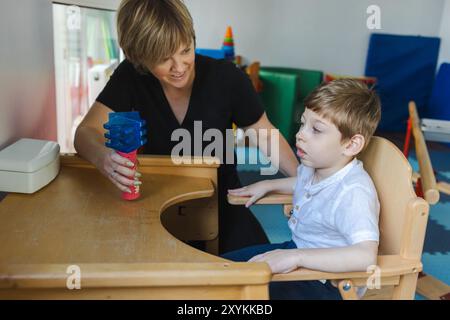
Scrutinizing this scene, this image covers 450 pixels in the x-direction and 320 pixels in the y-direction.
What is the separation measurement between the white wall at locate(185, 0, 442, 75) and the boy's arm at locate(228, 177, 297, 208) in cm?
330

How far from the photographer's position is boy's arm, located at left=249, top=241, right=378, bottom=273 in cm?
85

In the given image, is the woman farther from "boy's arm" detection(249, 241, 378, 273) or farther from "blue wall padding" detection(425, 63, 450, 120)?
"blue wall padding" detection(425, 63, 450, 120)

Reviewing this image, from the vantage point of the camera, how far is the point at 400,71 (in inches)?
182

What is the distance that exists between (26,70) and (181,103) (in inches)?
17.7

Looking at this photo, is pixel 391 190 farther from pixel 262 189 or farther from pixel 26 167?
pixel 26 167

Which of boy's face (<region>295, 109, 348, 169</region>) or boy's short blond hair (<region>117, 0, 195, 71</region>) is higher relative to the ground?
boy's short blond hair (<region>117, 0, 195, 71</region>)

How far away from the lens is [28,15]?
4.43 ft

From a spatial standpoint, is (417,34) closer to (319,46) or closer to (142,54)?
(319,46)

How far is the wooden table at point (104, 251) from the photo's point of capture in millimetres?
726

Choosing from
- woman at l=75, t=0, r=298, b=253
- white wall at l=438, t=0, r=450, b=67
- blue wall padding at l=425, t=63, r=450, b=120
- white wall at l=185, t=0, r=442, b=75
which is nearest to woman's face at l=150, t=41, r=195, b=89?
woman at l=75, t=0, r=298, b=253

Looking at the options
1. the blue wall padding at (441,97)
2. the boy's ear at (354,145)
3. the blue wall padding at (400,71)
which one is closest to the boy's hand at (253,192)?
the boy's ear at (354,145)

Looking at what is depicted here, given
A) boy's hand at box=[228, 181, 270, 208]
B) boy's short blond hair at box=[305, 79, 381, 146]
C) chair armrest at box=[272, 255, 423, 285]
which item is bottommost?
boy's hand at box=[228, 181, 270, 208]

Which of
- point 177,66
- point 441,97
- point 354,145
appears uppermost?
point 177,66

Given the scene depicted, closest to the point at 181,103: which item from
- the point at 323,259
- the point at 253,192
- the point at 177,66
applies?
the point at 177,66
